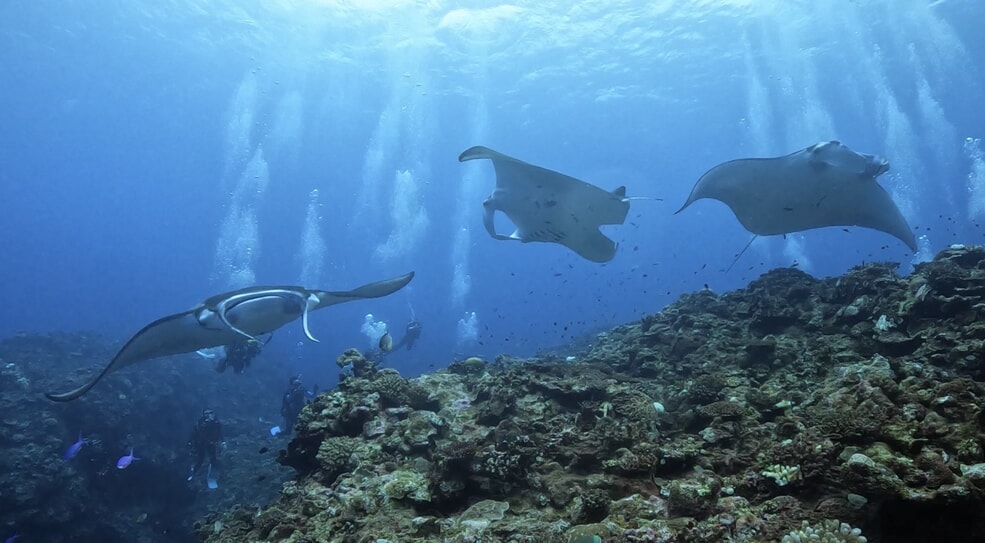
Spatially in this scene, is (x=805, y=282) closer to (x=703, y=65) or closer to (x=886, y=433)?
(x=886, y=433)

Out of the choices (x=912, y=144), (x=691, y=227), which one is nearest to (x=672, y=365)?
(x=912, y=144)

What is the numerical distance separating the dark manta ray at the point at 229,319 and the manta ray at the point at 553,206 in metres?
2.53

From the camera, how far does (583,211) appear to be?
7.73m

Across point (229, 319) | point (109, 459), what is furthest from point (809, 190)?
point (109, 459)

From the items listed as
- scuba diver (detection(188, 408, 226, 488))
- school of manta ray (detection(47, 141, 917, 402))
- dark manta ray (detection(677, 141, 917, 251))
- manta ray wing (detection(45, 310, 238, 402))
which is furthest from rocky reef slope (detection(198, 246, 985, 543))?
scuba diver (detection(188, 408, 226, 488))

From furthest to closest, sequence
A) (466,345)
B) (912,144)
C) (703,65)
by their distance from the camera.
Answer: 1. (912,144)
2. (466,345)
3. (703,65)

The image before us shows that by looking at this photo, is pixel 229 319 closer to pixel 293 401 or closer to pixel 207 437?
pixel 207 437

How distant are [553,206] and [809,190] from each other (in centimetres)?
401

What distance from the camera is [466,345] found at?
49.2 metres

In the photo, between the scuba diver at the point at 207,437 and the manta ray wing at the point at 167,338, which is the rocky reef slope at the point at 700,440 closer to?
the manta ray wing at the point at 167,338

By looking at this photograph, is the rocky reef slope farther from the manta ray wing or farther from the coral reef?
the coral reef

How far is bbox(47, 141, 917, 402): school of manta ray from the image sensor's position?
19.7 feet

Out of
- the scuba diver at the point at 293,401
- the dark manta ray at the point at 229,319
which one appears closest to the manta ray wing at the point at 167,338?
the dark manta ray at the point at 229,319

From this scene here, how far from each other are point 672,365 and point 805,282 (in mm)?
3112
